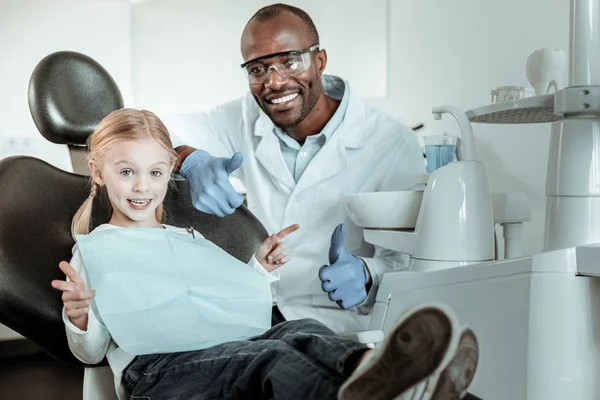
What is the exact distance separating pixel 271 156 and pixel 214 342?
45cm

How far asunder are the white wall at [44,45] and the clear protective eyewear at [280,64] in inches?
13.6

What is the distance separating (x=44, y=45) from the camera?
1.38m

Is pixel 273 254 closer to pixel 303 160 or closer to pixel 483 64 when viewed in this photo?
pixel 303 160

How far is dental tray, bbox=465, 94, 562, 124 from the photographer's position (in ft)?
2.89

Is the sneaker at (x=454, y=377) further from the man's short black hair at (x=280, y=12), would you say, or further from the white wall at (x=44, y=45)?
the white wall at (x=44, y=45)

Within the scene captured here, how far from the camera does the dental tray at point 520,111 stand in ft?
2.89

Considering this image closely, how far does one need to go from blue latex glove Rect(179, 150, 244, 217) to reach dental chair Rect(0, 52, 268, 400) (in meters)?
0.04

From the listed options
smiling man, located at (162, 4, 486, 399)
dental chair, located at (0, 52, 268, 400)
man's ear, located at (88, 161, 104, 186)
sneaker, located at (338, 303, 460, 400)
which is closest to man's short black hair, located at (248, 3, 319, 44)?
smiling man, located at (162, 4, 486, 399)

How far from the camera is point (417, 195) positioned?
1055 mm

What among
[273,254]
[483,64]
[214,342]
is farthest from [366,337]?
[483,64]

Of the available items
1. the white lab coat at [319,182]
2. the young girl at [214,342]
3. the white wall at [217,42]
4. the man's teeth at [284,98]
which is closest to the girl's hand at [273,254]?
the young girl at [214,342]

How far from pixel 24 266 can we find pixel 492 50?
0.91m

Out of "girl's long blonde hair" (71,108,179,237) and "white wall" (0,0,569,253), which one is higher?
"white wall" (0,0,569,253)

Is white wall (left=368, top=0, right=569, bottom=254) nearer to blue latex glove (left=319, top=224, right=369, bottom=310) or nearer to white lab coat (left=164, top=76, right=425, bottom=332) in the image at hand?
white lab coat (left=164, top=76, right=425, bottom=332)
